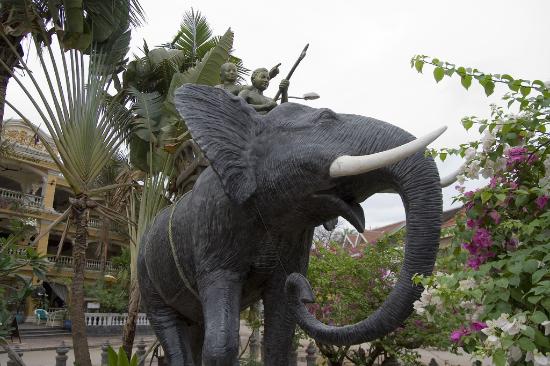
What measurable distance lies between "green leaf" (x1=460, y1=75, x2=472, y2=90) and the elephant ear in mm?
889

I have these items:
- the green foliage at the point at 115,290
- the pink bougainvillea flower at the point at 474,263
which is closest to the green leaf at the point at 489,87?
the pink bougainvillea flower at the point at 474,263

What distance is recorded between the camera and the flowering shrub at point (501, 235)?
153 cm

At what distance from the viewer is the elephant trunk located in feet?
5.40

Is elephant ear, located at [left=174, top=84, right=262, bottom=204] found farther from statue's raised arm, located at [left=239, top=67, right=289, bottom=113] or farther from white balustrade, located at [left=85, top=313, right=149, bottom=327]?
white balustrade, located at [left=85, top=313, right=149, bottom=327]

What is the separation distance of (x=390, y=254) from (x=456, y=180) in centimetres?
622

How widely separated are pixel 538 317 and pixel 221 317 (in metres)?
1.17

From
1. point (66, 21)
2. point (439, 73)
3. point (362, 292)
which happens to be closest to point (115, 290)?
point (362, 292)

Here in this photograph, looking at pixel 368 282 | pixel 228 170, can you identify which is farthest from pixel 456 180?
pixel 368 282

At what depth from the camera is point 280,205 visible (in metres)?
1.96

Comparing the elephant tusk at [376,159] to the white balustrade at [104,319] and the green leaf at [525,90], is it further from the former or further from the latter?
the white balustrade at [104,319]

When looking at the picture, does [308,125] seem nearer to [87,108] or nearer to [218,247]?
[218,247]

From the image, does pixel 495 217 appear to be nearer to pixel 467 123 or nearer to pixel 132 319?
pixel 467 123

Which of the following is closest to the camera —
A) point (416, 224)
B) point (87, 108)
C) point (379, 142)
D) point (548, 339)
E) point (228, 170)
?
point (548, 339)

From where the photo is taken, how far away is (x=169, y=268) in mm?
2486
